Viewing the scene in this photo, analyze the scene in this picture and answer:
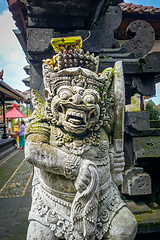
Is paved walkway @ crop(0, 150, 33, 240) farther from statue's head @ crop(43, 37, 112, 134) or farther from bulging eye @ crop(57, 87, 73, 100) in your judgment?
bulging eye @ crop(57, 87, 73, 100)

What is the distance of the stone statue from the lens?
1.47m

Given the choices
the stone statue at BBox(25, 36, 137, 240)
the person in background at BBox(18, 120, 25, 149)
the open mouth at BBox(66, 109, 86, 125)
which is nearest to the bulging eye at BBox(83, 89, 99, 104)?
the stone statue at BBox(25, 36, 137, 240)

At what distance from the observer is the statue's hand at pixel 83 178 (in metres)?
1.44

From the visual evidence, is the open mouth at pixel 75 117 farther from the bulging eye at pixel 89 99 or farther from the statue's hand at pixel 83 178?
the statue's hand at pixel 83 178

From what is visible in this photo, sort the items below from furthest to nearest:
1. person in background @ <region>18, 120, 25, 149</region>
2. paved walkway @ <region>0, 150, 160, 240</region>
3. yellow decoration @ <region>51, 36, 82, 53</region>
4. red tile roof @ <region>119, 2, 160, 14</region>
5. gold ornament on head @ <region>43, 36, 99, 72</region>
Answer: person in background @ <region>18, 120, 25, 149</region>, red tile roof @ <region>119, 2, 160, 14</region>, paved walkway @ <region>0, 150, 160, 240</region>, yellow decoration @ <region>51, 36, 82, 53</region>, gold ornament on head @ <region>43, 36, 99, 72</region>

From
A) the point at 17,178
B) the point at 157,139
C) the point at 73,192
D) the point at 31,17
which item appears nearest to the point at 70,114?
the point at 73,192

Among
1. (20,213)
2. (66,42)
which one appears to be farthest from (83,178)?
(20,213)

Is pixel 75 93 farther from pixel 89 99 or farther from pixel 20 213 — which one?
pixel 20 213

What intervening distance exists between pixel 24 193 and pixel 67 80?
3.24 m

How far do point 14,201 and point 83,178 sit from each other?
2742 millimetres

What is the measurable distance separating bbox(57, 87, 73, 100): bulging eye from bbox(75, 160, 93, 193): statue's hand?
659 mm

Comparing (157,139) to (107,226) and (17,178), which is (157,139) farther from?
(17,178)

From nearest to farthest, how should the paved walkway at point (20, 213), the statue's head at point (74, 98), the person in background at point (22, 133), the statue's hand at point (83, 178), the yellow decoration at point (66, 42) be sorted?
the statue's hand at point (83, 178) → the statue's head at point (74, 98) → the yellow decoration at point (66, 42) → the paved walkway at point (20, 213) → the person in background at point (22, 133)

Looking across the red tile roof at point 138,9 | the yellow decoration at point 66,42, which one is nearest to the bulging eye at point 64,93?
the yellow decoration at point 66,42
